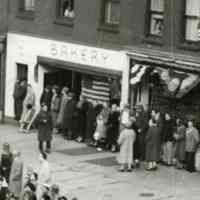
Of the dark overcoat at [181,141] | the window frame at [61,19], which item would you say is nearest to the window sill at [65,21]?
the window frame at [61,19]

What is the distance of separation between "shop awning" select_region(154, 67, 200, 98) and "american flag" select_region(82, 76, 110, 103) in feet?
11.6

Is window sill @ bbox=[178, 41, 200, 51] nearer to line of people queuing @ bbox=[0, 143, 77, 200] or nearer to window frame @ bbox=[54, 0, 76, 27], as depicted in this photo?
window frame @ bbox=[54, 0, 76, 27]

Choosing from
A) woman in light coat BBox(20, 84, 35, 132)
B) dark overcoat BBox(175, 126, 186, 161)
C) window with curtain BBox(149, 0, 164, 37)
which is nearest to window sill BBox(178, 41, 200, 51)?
window with curtain BBox(149, 0, 164, 37)

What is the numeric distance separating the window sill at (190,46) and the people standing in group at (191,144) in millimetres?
2522

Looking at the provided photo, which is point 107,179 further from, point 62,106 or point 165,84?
point 62,106

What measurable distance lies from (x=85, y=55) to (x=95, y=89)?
4.38ft

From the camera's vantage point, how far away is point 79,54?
129 ft

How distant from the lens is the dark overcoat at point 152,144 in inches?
1348

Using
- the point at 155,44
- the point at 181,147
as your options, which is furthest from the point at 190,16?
the point at 181,147

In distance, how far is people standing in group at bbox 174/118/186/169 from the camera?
34.3 metres

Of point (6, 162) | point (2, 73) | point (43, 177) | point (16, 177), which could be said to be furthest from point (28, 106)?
point (43, 177)

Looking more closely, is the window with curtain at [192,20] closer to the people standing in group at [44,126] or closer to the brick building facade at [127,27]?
the brick building facade at [127,27]

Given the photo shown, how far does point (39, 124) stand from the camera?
36406mm

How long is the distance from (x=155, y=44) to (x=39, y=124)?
4.78 metres
